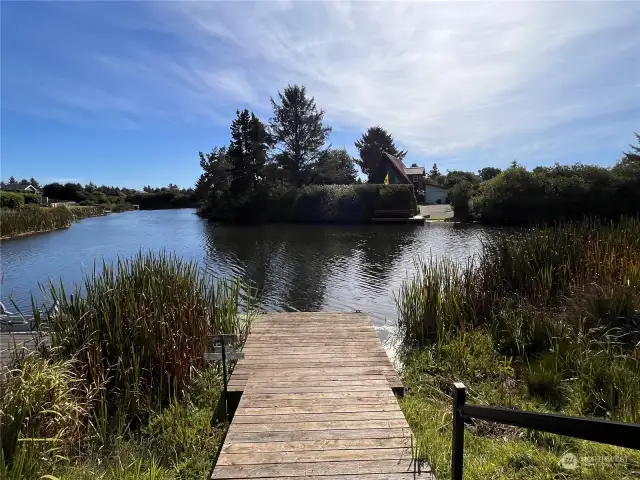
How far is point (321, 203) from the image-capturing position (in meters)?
28.2

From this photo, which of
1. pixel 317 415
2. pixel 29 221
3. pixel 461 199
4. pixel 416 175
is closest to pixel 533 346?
pixel 317 415

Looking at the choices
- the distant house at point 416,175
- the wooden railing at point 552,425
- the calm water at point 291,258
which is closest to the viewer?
the wooden railing at point 552,425

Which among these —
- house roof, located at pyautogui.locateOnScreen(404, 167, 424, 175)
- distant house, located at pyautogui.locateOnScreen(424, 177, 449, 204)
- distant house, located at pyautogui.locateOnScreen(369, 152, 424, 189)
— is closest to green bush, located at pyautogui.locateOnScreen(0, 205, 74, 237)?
distant house, located at pyautogui.locateOnScreen(369, 152, 424, 189)

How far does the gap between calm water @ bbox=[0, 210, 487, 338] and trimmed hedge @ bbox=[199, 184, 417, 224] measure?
4.48 meters

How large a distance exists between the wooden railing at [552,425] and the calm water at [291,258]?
15.4 ft

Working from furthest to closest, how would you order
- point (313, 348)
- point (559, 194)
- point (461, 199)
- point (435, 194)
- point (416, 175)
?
point (435, 194) < point (416, 175) < point (461, 199) < point (559, 194) < point (313, 348)

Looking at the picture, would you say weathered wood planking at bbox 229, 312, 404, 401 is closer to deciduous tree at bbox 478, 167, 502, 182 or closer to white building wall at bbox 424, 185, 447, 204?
white building wall at bbox 424, 185, 447, 204

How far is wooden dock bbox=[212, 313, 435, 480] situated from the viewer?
2.38 metres

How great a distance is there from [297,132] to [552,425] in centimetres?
3299

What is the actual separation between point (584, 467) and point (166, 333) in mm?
3559

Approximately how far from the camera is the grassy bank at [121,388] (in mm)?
2594

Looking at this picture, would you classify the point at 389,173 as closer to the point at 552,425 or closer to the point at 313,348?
the point at 313,348

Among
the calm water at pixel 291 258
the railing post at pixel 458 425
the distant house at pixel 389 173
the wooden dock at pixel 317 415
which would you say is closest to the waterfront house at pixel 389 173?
the distant house at pixel 389 173

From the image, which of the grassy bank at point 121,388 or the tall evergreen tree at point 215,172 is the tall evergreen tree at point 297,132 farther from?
the grassy bank at point 121,388
